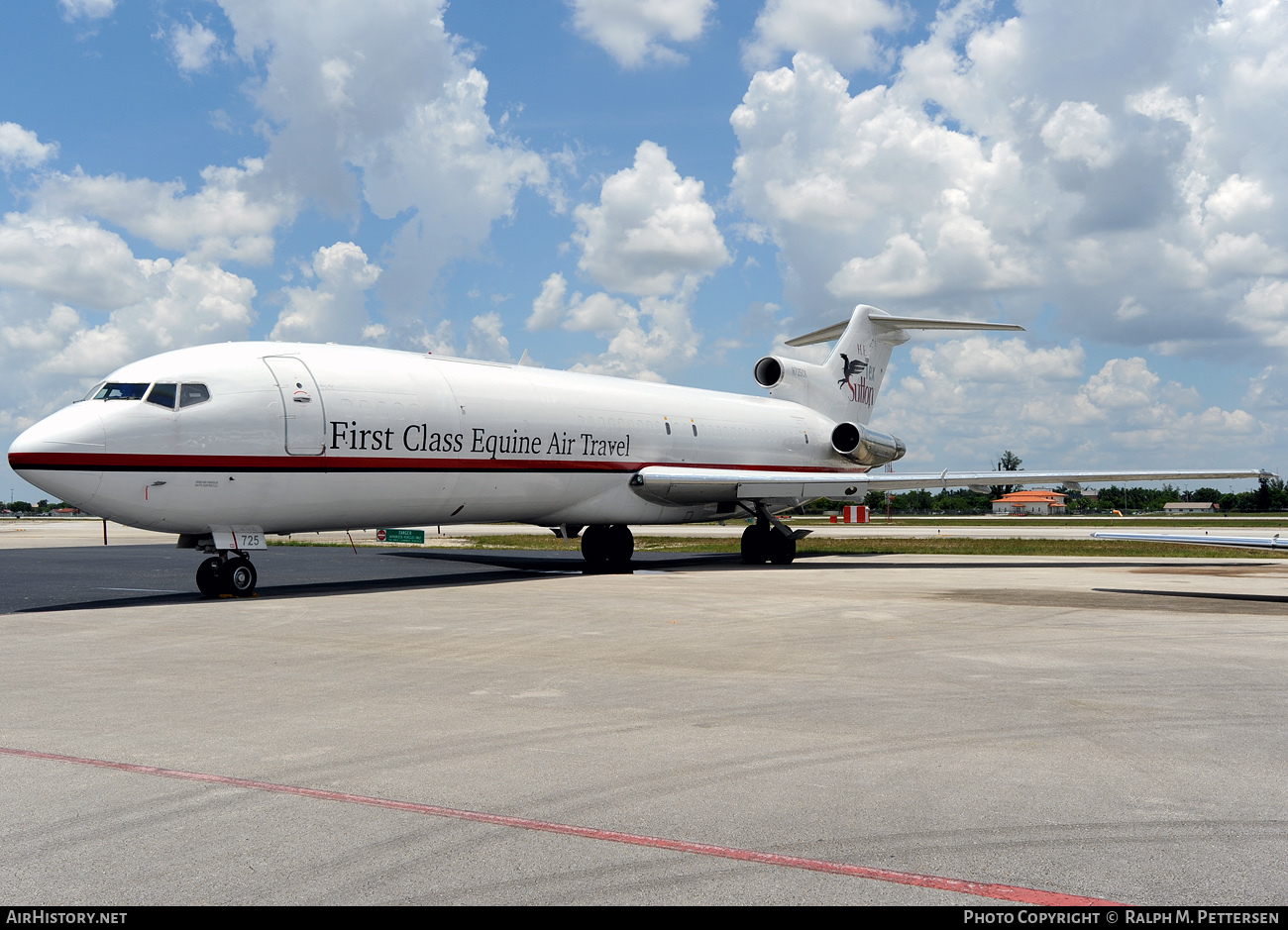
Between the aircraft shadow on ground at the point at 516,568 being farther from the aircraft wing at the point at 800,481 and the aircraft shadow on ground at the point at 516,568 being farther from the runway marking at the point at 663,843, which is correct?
the runway marking at the point at 663,843

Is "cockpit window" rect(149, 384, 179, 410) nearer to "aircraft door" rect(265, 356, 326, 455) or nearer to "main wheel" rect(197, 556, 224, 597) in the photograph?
"aircraft door" rect(265, 356, 326, 455)

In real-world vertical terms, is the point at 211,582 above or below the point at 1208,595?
above

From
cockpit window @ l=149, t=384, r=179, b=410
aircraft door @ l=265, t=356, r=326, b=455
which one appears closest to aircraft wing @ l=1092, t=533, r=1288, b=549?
aircraft door @ l=265, t=356, r=326, b=455

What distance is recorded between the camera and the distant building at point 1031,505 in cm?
12406

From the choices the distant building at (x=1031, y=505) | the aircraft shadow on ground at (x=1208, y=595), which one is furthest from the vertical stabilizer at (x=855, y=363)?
the distant building at (x=1031, y=505)

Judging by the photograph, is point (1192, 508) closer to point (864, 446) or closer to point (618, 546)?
point (864, 446)

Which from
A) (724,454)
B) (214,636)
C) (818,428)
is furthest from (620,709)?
(818,428)

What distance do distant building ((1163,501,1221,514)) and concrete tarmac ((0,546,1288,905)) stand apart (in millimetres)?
120540

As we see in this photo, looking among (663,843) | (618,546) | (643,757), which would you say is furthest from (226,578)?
(663,843)

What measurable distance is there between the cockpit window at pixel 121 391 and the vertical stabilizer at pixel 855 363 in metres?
20.8

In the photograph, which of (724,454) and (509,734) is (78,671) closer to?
(509,734)

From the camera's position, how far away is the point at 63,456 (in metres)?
14.6

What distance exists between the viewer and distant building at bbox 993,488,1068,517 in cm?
12406

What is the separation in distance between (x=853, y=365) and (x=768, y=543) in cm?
862
